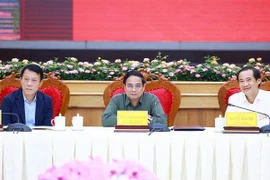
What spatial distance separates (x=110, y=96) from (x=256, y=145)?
1.57 m

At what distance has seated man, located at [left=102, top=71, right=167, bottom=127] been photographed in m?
3.91

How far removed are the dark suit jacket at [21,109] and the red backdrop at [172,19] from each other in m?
2.81

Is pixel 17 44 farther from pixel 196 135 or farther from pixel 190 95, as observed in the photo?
pixel 196 135

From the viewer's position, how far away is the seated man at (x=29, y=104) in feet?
12.8

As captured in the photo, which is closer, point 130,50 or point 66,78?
point 66,78

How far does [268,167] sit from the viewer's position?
3012mm

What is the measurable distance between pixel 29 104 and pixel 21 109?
7 centimetres

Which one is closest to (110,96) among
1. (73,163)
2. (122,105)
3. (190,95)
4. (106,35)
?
(122,105)

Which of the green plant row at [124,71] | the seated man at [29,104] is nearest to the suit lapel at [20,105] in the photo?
the seated man at [29,104]

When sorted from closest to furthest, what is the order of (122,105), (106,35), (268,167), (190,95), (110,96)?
(268,167)
(122,105)
(110,96)
(190,95)
(106,35)

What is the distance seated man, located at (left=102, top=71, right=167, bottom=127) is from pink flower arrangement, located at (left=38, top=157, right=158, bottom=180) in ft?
7.61

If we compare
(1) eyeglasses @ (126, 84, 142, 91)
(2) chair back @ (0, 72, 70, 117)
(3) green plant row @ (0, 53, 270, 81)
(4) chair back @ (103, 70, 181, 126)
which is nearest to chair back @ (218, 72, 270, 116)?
(4) chair back @ (103, 70, 181, 126)

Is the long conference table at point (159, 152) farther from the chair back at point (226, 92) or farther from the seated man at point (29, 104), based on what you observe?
the chair back at point (226, 92)

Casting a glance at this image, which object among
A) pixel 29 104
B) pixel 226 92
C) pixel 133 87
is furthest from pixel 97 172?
pixel 226 92
